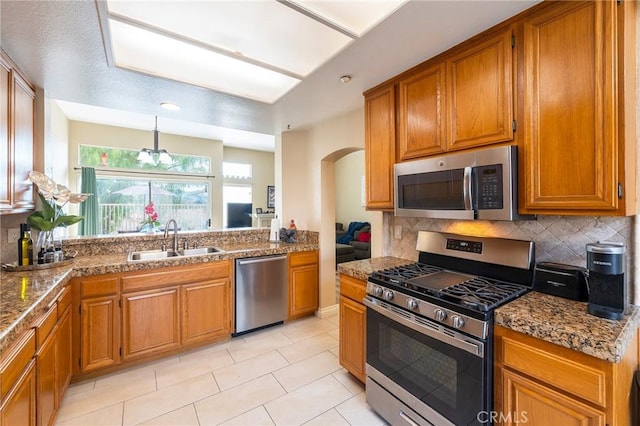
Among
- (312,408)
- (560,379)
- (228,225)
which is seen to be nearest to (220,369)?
(312,408)

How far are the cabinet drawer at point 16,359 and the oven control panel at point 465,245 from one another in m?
2.41

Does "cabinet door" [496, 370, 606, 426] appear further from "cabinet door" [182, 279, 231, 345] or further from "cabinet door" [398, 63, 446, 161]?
"cabinet door" [182, 279, 231, 345]

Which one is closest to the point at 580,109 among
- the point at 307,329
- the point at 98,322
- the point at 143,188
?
the point at 307,329

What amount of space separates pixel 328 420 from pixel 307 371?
1.89ft

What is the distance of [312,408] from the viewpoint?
1.96 metres

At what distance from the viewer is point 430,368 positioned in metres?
1.55

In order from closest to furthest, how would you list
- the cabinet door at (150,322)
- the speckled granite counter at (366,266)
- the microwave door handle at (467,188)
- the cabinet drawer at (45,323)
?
the cabinet drawer at (45,323) → the microwave door handle at (467,188) → the speckled granite counter at (366,266) → the cabinet door at (150,322)

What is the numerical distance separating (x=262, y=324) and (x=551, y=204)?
284cm

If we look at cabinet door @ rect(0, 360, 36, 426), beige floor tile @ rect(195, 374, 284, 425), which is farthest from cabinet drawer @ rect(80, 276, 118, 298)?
beige floor tile @ rect(195, 374, 284, 425)

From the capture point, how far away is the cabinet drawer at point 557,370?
3.43 ft

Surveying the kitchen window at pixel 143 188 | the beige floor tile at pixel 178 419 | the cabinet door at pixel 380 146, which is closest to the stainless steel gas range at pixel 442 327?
the cabinet door at pixel 380 146

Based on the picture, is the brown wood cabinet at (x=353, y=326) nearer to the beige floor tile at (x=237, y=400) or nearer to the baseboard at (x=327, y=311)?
the beige floor tile at (x=237, y=400)

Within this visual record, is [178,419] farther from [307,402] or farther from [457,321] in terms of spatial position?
[457,321]

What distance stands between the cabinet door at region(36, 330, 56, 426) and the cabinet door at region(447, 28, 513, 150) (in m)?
2.68
